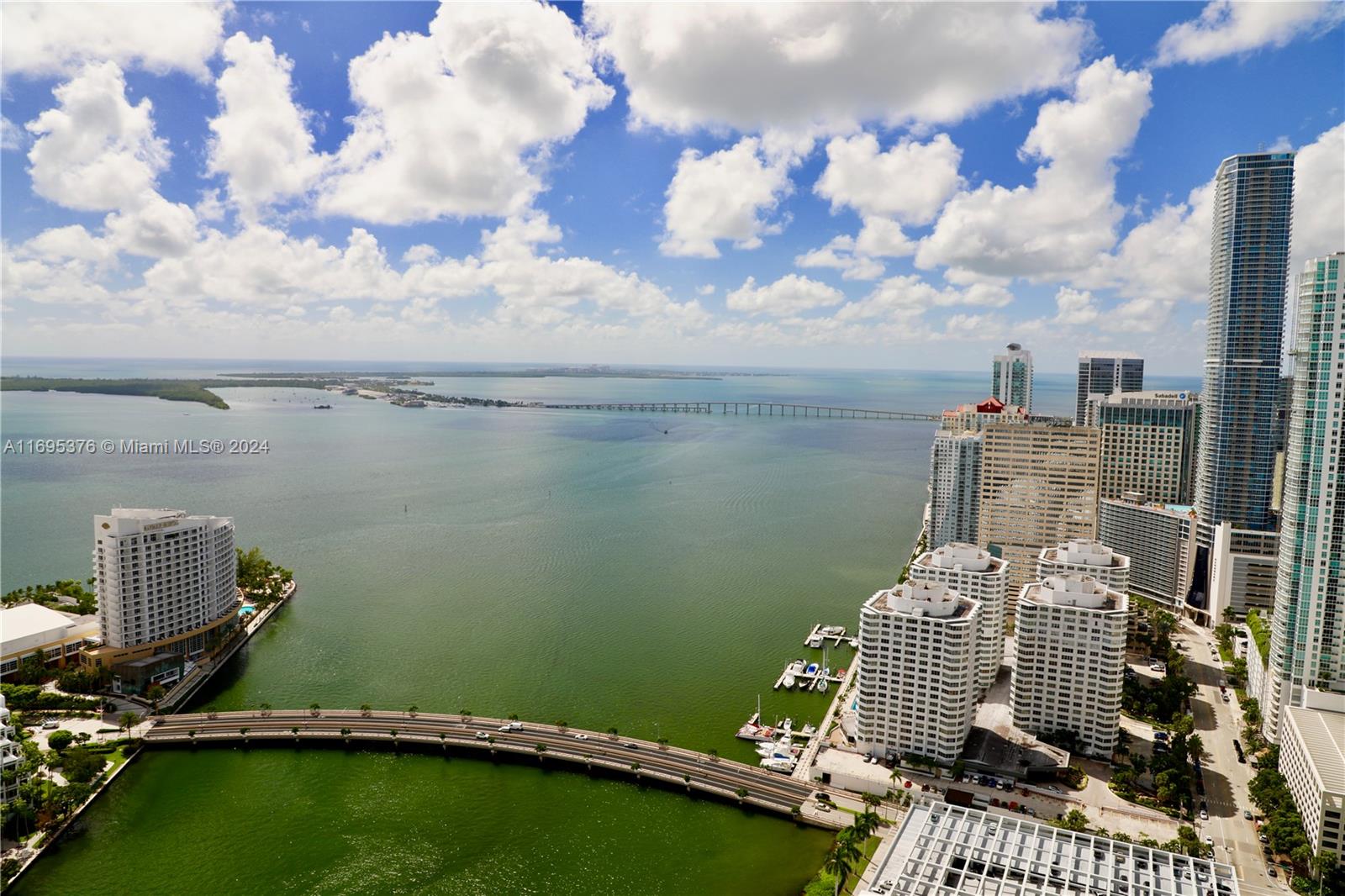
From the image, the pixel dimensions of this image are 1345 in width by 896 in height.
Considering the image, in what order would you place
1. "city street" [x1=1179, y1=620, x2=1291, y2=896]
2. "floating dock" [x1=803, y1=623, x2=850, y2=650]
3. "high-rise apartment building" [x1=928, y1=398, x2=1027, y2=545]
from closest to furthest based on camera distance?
1. "city street" [x1=1179, y1=620, x2=1291, y2=896]
2. "floating dock" [x1=803, y1=623, x2=850, y2=650]
3. "high-rise apartment building" [x1=928, y1=398, x2=1027, y2=545]

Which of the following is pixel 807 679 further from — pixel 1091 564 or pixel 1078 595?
pixel 1091 564

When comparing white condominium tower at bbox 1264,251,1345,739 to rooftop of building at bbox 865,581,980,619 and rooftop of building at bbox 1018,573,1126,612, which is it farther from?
rooftop of building at bbox 865,581,980,619

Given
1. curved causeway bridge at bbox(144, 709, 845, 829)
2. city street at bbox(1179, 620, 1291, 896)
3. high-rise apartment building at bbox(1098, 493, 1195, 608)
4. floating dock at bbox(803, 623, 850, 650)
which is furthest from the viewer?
high-rise apartment building at bbox(1098, 493, 1195, 608)

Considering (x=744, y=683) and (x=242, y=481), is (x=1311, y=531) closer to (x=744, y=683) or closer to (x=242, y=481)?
(x=744, y=683)

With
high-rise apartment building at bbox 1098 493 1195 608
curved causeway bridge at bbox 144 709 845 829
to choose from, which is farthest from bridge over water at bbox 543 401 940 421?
curved causeway bridge at bbox 144 709 845 829

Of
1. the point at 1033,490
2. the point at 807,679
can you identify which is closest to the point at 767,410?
the point at 1033,490

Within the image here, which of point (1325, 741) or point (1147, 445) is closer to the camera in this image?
point (1325, 741)

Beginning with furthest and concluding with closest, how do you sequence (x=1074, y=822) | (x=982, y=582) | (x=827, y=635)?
(x=827, y=635) < (x=982, y=582) < (x=1074, y=822)
